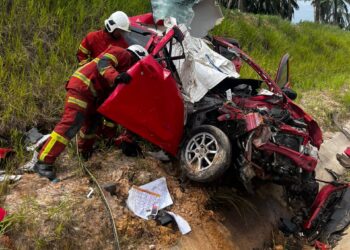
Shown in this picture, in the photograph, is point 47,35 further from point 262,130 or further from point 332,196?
point 332,196

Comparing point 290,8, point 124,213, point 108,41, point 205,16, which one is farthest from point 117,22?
point 290,8

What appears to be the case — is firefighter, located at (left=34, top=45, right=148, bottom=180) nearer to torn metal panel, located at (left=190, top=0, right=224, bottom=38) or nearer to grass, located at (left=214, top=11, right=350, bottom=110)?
torn metal panel, located at (left=190, top=0, right=224, bottom=38)

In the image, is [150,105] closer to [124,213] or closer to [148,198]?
[148,198]

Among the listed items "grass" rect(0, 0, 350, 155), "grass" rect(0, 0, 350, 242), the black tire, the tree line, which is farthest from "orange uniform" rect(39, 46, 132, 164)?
the tree line

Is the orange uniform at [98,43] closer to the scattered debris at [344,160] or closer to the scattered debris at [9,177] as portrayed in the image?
the scattered debris at [9,177]

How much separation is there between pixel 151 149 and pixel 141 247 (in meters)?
1.79

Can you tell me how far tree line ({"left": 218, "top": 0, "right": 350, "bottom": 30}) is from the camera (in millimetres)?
31284

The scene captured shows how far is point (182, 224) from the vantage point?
507 centimetres

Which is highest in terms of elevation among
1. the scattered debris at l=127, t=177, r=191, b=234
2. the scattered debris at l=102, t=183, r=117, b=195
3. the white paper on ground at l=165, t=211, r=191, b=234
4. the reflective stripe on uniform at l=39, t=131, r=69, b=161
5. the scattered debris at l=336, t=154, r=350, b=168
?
the reflective stripe on uniform at l=39, t=131, r=69, b=161

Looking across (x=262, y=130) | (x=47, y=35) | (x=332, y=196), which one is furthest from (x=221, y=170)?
(x=47, y=35)

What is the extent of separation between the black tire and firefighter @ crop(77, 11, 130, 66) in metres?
1.59

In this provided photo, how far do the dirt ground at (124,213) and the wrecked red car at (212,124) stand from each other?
43 cm

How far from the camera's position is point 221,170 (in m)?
5.01

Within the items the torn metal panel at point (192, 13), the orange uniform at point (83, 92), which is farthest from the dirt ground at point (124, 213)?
the torn metal panel at point (192, 13)
